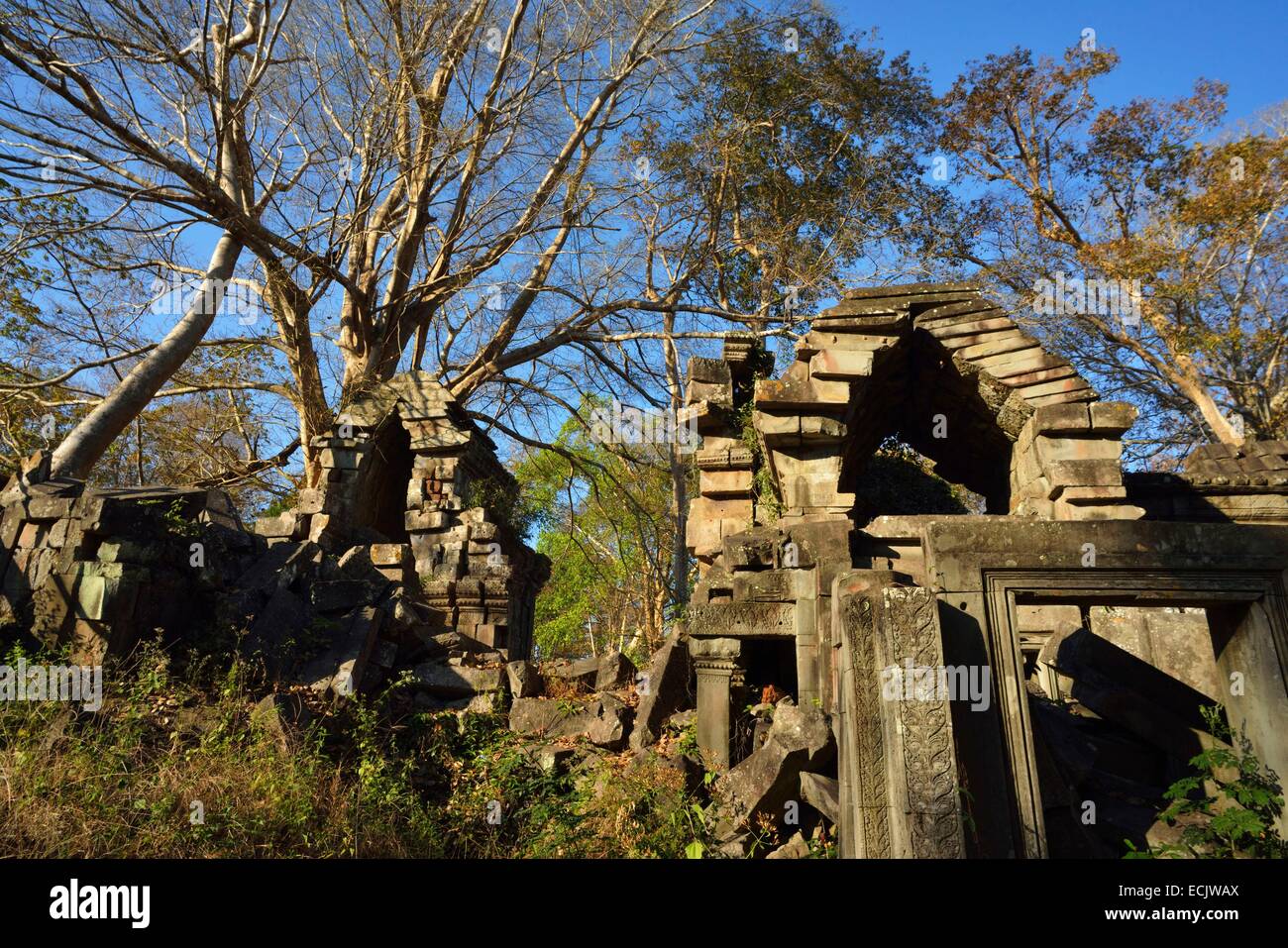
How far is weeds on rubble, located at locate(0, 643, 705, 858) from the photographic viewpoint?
4.71 m

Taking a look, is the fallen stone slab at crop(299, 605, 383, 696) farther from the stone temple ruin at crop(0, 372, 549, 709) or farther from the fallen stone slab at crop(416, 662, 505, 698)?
the fallen stone slab at crop(416, 662, 505, 698)

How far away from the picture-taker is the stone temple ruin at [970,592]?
4242 millimetres

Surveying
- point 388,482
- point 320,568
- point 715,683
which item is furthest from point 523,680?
point 388,482

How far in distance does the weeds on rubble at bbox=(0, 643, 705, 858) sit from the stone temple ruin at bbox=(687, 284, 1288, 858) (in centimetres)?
113

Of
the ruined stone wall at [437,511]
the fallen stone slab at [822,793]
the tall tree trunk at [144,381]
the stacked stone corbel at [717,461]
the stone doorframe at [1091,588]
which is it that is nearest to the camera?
the stone doorframe at [1091,588]

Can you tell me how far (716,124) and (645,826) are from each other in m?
16.5

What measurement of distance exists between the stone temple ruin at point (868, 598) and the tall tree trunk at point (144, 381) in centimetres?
234

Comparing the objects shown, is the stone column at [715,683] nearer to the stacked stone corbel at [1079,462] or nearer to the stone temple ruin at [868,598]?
the stone temple ruin at [868,598]

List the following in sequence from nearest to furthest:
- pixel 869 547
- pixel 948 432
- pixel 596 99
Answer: pixel 869 547
pixel 948 432
pixel 596 99

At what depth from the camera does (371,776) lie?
19.0ft

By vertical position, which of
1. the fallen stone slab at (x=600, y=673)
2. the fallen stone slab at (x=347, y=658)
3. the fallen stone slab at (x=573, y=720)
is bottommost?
the fallen stone slab at (x=573, y=720)

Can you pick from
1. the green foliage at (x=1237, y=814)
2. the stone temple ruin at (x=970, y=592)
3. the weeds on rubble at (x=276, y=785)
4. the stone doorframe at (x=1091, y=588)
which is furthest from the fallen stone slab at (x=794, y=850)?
the green foliage at (x=1237, y=814)
